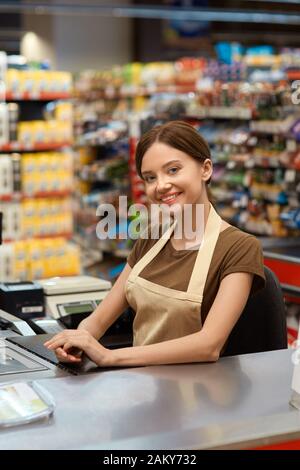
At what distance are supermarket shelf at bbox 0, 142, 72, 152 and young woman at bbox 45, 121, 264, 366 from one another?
5.47 metres

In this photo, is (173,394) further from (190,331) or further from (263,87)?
(263,87)

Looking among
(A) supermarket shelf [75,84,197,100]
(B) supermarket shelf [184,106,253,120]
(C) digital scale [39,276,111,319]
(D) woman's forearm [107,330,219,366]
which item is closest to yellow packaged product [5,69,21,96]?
(B) supermarket shelf [184,106,253,120]

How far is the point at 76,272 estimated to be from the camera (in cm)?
851

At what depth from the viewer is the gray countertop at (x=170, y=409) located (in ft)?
5.22

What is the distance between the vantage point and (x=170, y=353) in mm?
2131

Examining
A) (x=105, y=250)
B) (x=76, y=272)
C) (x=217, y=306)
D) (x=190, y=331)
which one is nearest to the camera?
(x=217, y=306)

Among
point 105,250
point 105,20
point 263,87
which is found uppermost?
point 105,20

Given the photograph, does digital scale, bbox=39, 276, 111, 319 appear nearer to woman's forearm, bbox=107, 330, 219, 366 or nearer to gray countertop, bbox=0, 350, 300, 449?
woman's forearm, bbox=107, 330, 219, 366

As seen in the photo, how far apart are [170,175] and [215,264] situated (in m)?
0.29

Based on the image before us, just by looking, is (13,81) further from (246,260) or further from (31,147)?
(246,260)

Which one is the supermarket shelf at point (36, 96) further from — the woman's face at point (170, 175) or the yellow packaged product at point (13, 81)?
the woman's face at point (170, 175)

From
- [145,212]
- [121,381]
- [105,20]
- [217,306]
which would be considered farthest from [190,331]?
[105,20]

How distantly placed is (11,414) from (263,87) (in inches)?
241

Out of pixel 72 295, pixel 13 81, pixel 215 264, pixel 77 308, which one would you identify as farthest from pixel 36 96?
pixel 215 264
